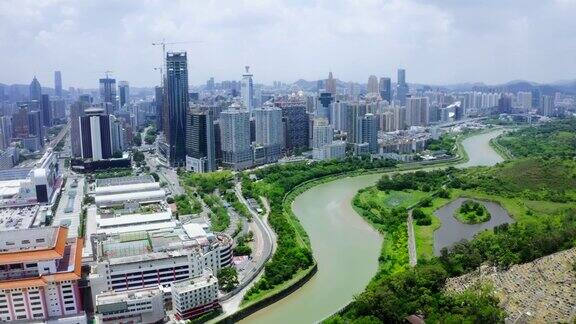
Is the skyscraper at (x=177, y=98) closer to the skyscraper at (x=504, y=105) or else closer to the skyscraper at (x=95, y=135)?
the skyscraper at (x=95, y=135)

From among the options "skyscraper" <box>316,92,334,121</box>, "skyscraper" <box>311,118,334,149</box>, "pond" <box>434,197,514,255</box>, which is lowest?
"pond" <box>434,197,514,255</box>

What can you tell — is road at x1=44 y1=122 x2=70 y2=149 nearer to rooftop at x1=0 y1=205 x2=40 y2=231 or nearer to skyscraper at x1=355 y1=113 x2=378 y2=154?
rooftop at x1=0 y1=205 x2=40 y2=231

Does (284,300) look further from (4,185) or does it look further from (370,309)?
(4,185)

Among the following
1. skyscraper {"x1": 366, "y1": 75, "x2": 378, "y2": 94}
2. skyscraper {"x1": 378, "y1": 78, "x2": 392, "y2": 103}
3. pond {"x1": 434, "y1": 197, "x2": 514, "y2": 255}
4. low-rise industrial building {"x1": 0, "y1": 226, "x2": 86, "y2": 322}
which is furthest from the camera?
skyscraper {"x1": 366, "y1": 75, "x2": 378, "y2": 94}

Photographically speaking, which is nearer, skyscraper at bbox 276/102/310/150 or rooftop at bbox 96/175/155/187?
rooftop at bbox 96/175/155/187

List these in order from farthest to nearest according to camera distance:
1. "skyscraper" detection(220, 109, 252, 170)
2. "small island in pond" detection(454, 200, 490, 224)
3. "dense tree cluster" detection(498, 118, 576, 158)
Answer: "dense tree cluster" detection(498, 118, 576, 158), "skyscraper" detection(220, 109, 252, 170), "small island in pond" detection(454, 200, 490, 224)

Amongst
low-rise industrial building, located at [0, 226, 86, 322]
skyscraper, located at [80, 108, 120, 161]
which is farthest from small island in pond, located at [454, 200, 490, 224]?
skyscraper, located at [80, 108, 120, 161]

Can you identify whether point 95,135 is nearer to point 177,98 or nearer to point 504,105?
point 177,98

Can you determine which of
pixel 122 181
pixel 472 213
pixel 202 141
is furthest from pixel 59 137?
pixel 472 213
